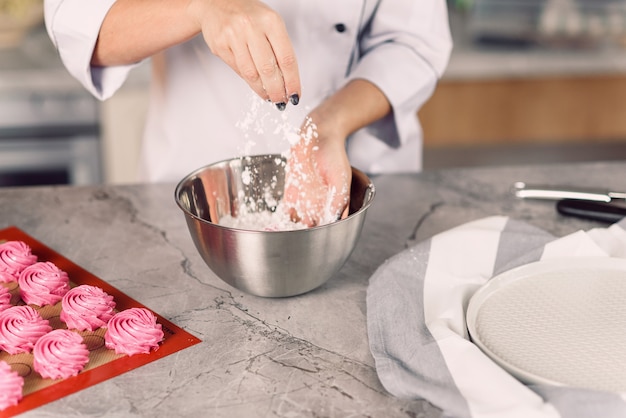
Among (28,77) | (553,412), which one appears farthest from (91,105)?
(553,412)

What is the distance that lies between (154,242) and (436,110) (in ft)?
4.65

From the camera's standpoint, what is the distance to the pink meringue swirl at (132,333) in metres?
0.73

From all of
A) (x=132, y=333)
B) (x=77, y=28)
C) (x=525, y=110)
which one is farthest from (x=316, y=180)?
(x=525, y=110)

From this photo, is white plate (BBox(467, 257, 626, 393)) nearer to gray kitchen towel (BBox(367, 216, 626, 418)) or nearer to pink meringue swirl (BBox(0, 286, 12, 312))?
gray kitchen towel (BBox(367, 216, 626, 418))

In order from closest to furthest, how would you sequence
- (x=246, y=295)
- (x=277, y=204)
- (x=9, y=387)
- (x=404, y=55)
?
(x=9, y=387) < (x=246, y=295) < (x=277, y=204) < (x=404, y=55)

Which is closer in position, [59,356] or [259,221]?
[59,356]

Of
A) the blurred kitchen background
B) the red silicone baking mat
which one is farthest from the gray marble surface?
the blurred kitchen background

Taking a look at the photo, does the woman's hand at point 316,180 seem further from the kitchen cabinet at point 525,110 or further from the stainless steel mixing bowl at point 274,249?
the kitchen cabinet at point 525,110

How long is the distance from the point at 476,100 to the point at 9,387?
182 centimetres

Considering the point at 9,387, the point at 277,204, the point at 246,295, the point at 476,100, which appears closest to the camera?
the point at 9,387

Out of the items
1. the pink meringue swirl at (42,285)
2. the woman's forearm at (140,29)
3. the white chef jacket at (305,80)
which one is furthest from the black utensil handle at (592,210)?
the pink meringue swirl at (42,285)

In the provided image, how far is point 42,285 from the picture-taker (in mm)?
814

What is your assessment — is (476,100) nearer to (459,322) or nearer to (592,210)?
(592,210)

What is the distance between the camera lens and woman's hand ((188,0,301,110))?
80 cm
